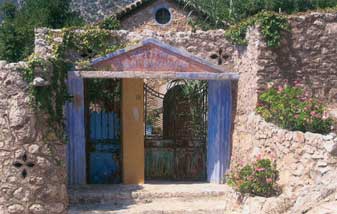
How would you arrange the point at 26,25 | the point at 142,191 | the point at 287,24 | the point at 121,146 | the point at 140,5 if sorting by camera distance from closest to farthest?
1. the point at 287,24
2. the point at 142,191
3. the point at 121,146
4. the point at 140,5
5. the point at 26,25

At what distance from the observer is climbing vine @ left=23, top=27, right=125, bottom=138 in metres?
8.62

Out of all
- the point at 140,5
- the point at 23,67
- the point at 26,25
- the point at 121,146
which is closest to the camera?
the point at 23,67

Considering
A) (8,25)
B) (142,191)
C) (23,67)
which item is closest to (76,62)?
(23,67)

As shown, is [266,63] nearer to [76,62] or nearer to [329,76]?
[329,76]

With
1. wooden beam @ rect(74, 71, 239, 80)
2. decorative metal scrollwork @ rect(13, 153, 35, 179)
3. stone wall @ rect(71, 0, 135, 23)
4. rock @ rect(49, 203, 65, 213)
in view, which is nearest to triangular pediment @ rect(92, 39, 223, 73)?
wooden beam @ rect(74, 71, 239, 80)

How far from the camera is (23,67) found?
27.9 ft

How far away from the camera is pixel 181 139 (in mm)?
11742

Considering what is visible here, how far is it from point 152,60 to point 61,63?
1.76 meters

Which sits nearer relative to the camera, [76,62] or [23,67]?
[23,67]

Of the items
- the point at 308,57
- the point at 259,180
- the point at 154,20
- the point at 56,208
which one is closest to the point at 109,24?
the point at 154,20

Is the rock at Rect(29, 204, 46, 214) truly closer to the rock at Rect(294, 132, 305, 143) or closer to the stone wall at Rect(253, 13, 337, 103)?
the rock at Rect(294, 132, 305, 143)

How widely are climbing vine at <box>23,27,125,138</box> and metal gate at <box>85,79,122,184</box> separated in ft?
4.55

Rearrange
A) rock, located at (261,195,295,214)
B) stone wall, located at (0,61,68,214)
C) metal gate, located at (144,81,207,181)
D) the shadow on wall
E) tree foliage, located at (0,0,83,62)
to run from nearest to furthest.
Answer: rock, located at (261,195,295,214)
stone wall, located at (0,61,68,214)
the shadow on wall
metal gate, located at (144,81,207,181)
tree foliage, located at (0,0,83,62)

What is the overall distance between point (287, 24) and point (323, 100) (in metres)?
1.62
